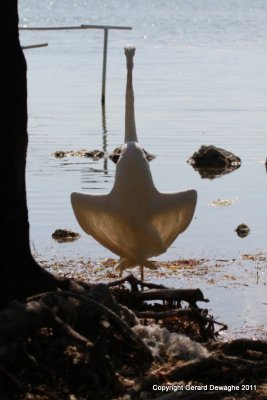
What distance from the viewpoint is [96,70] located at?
3253 centimetres

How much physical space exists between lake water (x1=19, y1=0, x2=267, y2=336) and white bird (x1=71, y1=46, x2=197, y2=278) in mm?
853

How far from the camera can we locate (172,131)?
2036 cm

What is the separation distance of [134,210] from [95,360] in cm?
285

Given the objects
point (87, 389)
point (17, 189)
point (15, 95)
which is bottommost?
point (87, 389)

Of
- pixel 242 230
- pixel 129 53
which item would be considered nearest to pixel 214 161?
pixel 242 230

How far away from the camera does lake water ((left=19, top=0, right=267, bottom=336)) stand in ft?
37.7

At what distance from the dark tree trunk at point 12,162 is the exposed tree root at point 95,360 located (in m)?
0.39

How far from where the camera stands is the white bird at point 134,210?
30.0 ft

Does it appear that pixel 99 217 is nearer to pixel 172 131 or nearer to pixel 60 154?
pixel 60 154

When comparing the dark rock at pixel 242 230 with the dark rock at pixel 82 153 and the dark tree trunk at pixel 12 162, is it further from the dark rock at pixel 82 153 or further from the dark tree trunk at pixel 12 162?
the dark rock at pixel 82 153

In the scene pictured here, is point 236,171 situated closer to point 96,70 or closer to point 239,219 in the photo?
point 239,219

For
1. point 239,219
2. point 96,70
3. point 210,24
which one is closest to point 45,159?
point 239,219

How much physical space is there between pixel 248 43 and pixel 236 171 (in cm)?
2919

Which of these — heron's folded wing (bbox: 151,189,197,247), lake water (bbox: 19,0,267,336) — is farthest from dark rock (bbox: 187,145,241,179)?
heron's folded wing (bbox: 151,189,197,247)
